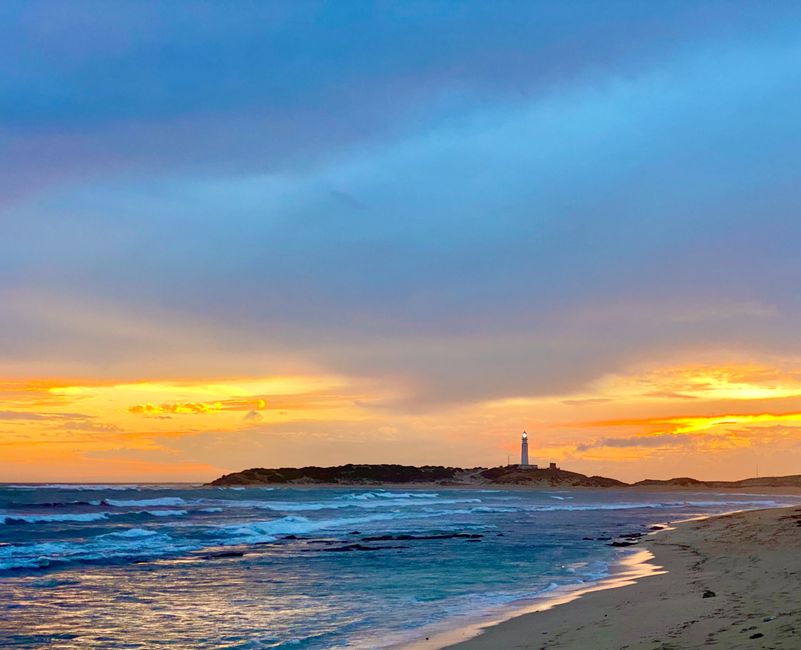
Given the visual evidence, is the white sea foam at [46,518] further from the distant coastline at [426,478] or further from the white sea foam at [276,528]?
the distant coastline at [426,478]

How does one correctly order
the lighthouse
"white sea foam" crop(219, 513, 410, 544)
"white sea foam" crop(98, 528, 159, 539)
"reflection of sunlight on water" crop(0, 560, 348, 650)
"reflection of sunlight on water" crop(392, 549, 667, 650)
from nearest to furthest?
1. "reflection of sunlight on water" crop(392, 549, 667, 650)
2. "reflection of sunlight on water" crop(0, 560, 348, 650)
3. "white sea foam" crop(98, 528, 159, 539)
4. "white sea foam" crop(219, 513, 410, 544)
5. the lighthouse

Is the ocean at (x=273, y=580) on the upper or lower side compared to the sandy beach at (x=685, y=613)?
lower

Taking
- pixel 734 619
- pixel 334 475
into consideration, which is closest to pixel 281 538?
pixel 734 619

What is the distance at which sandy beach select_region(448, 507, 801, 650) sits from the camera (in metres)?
10.2

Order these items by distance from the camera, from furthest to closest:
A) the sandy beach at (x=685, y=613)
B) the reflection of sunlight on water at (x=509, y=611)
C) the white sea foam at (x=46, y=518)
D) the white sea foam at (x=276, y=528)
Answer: the white sea foam at (x=46, y=518) → the white sea foam at (x=276, y=528) → the reflection of sunlight on water at (x=509, y=611) → the sandy beach at (x=685, y=613)

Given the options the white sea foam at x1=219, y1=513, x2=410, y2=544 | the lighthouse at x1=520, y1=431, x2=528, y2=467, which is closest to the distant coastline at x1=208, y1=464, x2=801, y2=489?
the lighthouse at x1=520, y1=431, x2=528, y2=467

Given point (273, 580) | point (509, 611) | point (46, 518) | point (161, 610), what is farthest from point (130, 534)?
point (509, 611)

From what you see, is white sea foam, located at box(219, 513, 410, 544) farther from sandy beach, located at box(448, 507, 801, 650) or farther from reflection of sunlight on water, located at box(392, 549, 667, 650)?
sandy beach, located at box(448, 507, 801, 650)

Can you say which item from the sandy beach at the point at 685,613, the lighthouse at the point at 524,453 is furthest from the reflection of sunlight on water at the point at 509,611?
the lighthouse at the point at 524,453

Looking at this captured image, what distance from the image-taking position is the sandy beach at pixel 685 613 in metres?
10.2

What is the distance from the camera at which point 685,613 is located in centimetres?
1283

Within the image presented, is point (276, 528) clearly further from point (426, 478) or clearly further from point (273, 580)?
point (426, 478)

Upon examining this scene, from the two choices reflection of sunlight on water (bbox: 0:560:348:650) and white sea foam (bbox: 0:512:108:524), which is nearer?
reflection of sunlight on water (bbox: 0:560:348:650)

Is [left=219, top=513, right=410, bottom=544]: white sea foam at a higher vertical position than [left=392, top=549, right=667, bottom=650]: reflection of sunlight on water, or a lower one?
lower
